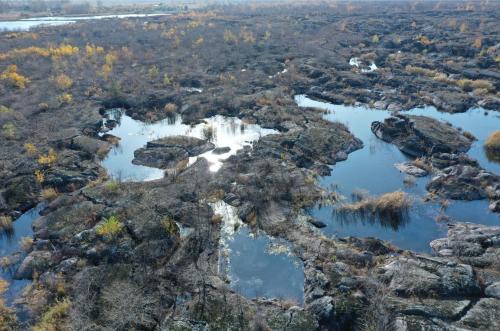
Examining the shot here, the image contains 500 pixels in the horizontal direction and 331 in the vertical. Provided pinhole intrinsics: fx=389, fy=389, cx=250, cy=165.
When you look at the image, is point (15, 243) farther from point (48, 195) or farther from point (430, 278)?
point (430, 278)

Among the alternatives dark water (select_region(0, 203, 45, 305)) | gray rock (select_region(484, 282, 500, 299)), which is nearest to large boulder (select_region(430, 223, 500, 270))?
gray rock (select_region(484, 282, 500, 299))

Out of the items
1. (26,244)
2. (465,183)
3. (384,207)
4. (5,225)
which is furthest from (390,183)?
(5,225)

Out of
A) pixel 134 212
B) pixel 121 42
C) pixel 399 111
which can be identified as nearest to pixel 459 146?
pixel 399 111

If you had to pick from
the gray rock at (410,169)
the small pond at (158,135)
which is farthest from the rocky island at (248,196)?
the gray rock at (410,169)

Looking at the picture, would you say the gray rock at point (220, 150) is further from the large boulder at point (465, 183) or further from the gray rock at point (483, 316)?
the gray rock at point (483, 316)

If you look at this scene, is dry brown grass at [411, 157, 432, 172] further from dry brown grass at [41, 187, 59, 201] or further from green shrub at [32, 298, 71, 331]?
dry brown grass at [41, 187, 59, 201]

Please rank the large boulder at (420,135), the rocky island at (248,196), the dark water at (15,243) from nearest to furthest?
the rocky island at (248,196) → the dark water at (15,243) → the large boulder at (420,135)
